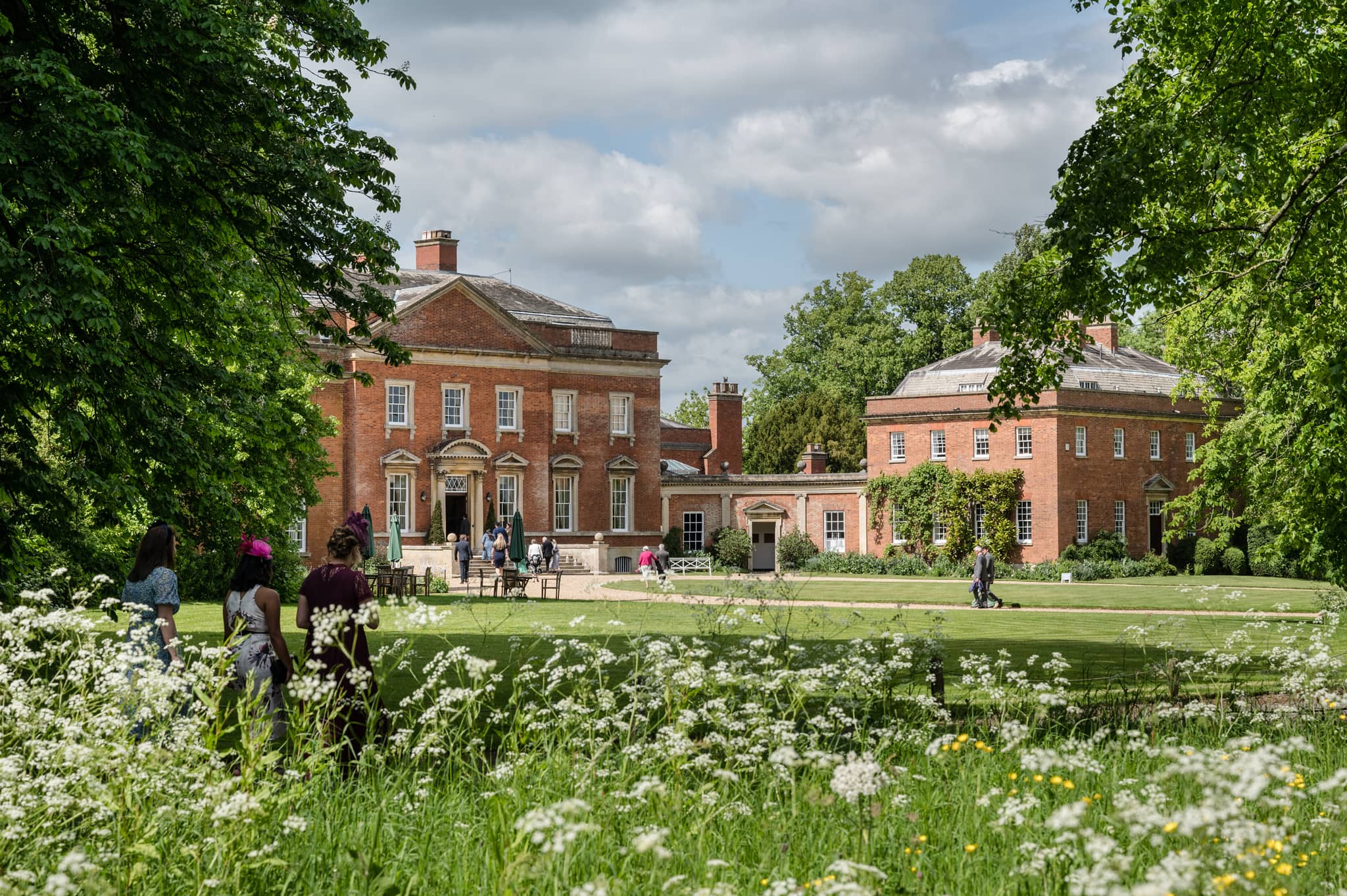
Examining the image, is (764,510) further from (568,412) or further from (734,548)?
(568,412)

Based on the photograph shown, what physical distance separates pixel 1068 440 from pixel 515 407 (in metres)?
22.1

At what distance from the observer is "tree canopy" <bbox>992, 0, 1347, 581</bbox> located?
40.6 ft

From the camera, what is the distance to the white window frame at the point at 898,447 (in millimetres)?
55062

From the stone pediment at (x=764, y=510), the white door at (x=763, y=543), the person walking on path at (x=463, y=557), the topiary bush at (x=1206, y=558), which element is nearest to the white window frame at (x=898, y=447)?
the stone pediment at (x=764, y=510)

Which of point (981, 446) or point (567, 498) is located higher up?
point (981, 446)

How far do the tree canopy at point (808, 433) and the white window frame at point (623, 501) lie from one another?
45.7 ft

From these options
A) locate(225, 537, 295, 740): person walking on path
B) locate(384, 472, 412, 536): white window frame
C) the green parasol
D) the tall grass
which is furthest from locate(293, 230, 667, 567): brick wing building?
the tall grass

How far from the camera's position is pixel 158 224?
429 inches

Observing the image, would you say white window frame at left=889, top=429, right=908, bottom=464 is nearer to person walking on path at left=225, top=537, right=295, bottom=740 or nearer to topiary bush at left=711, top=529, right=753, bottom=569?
topiary bush at left=711, top=529, right=753, bottom=569

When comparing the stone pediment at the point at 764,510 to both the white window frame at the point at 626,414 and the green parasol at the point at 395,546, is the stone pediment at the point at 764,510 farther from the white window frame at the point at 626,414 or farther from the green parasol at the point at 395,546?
the green parasol at the point at 395,546

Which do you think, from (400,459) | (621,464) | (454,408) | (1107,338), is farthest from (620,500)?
(1107,338)

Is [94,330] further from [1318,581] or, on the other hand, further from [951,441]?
[951,441]

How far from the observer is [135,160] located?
9.12 metres

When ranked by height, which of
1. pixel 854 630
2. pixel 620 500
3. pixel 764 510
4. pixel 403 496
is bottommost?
pixel 854 630
